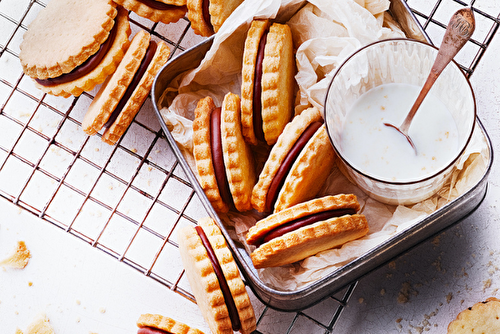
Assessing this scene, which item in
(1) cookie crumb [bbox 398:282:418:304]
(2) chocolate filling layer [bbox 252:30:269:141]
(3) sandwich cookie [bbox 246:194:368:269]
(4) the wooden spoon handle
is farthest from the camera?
(1) cookie crumb [bbox 398:282:418:304]

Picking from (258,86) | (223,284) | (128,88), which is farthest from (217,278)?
(128,88)

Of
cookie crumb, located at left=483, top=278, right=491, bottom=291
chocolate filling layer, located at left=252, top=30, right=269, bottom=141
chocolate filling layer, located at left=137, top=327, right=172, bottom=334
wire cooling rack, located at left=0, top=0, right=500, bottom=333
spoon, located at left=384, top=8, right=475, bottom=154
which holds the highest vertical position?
spoon, located at left=384, top=8, right=475, bottom=154

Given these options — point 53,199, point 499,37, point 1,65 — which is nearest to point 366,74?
point 499,37

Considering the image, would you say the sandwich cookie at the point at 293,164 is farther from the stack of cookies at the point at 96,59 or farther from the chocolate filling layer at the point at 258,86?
the stack of cookies at the point at 96,59

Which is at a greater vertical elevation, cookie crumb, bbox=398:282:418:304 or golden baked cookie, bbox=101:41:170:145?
golden baked cookie, bbox=101:41:170:145

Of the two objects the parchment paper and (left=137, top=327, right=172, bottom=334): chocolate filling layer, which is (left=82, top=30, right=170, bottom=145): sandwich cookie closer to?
the parchment paper

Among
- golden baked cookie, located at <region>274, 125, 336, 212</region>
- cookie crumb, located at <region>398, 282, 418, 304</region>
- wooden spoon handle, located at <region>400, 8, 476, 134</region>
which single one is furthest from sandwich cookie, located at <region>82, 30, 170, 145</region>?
cookie crumb, located at <region>398, 282, 418, 304</region>

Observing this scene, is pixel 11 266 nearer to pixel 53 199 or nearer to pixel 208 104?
pixel 53 199

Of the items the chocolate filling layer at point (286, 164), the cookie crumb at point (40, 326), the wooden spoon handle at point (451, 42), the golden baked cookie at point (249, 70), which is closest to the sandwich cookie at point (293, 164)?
the chocolate filling layer at point (286, 164)
